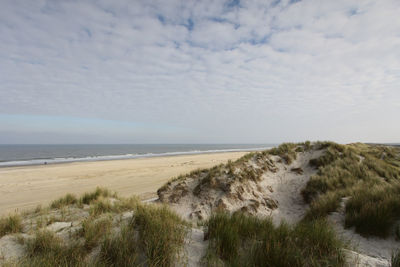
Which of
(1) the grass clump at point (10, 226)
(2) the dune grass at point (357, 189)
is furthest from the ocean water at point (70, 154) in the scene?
(2) the dune grass at point (357, 189)

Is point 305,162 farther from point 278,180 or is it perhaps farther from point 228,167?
point 228,167

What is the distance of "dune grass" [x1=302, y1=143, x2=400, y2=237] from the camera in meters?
3.87

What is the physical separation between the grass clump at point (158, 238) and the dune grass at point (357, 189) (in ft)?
13.2

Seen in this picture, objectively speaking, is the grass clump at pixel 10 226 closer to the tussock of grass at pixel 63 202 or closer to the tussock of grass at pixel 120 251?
the tussock of grass at pixel 63 202

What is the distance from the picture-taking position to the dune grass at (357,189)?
152 inches

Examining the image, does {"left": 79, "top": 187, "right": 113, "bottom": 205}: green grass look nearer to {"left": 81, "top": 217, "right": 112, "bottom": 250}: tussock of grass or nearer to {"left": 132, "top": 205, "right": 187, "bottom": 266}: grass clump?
{"left": 81, "top": 217, "right": 112, "bottom": 250}: tussock of grass

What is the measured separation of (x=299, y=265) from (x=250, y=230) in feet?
3.23

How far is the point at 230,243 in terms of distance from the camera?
8.90 ft

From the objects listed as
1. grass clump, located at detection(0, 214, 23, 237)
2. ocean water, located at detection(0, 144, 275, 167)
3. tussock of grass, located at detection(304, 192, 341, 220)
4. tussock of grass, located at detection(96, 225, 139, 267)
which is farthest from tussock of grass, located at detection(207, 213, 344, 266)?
ocean water, located at detection(0, 144, 275, 167)

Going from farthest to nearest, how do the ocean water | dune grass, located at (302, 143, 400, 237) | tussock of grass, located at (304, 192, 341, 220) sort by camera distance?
the ocean water < tussock of grass, located at (304, 192, 341, 220) < dune grass, located at (302, 143, 400, 237)

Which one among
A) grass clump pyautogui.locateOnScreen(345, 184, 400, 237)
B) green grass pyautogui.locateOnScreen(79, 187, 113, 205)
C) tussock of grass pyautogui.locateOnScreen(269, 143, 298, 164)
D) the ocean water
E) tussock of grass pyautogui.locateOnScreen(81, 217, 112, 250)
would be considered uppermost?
tussock of grass pyautogui.locateOnScreen(269, 143, 298, 164)

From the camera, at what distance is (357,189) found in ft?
19.3

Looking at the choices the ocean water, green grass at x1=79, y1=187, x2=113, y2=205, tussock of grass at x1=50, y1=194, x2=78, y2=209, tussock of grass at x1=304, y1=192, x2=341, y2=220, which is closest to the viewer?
tussock of grass at x1=304, y1=192, x2=341, y2=220

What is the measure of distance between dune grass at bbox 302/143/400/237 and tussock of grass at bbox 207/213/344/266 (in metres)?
1.89
